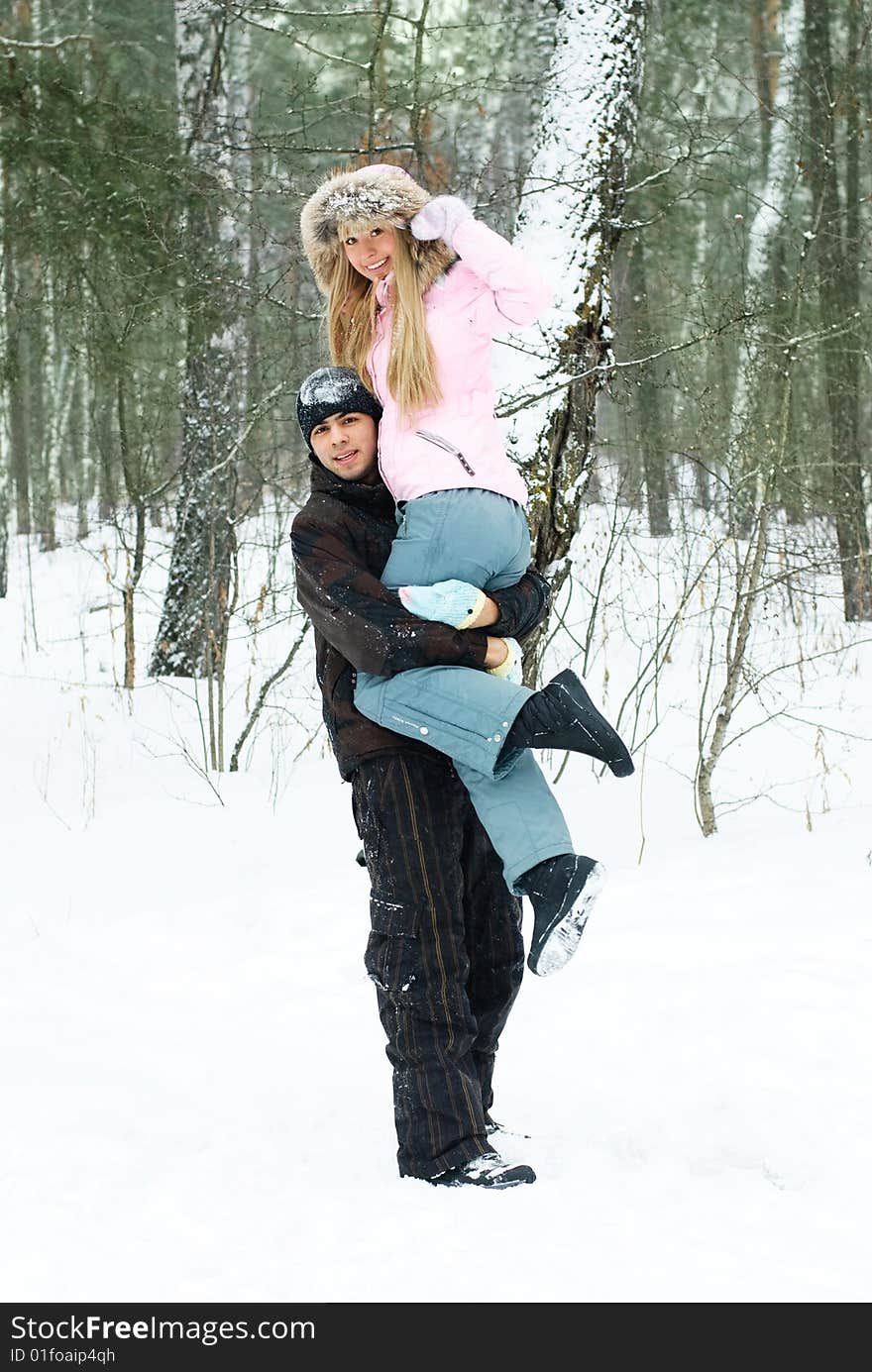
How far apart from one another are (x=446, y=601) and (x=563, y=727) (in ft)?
1.10

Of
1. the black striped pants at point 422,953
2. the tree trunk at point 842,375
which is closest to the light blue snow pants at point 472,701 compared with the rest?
the black striped pants at point 422,953

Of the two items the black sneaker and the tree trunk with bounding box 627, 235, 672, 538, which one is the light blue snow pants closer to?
the black sneaker

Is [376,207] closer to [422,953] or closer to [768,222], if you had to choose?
[422,953]

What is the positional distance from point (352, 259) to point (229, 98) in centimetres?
645

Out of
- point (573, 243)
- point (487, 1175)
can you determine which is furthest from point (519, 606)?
point (573, 243)

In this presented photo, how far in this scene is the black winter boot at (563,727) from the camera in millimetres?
2371

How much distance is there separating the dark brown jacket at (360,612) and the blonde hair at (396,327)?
243mm

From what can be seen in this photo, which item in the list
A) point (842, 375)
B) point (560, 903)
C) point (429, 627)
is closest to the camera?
point (560, 903)

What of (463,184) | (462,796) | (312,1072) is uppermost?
(463,184)

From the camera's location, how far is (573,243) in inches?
185

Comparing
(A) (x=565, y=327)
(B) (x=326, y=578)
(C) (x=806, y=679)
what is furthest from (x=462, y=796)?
(C) (x=806, y=679)

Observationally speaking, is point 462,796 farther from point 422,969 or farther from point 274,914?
point 274,914

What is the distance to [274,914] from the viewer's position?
4605 millimetres

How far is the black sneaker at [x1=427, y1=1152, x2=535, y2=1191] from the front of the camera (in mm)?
2408
